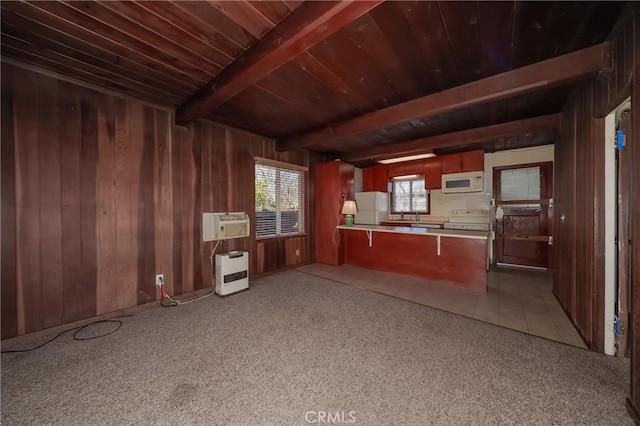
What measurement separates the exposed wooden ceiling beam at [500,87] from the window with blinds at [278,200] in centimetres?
189

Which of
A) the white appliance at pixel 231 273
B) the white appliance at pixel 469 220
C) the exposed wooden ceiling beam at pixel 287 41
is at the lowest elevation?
the white appliance at pixel 231 273

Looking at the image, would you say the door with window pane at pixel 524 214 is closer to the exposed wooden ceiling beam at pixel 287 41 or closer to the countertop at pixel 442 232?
the countertop at pixel 442 232

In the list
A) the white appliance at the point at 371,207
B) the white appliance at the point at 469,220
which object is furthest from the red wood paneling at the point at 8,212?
the white appliance at the point at 469,220

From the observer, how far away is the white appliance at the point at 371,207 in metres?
5.44

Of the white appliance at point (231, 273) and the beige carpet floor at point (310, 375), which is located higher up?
the white appliance at point (231, 273)

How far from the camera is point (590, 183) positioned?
6.56 feet

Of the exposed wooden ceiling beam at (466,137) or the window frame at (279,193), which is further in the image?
the window frame at (279,193)

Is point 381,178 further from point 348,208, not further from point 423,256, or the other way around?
point 423,256

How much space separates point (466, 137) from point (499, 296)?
99.8 inches

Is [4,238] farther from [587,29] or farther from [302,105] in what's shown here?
[587,29]

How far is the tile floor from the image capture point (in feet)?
7.60

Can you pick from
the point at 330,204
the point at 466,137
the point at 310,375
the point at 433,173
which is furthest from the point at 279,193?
the point at 433,173

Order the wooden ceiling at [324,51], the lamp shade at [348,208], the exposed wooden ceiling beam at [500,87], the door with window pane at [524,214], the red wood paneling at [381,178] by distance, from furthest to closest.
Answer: the red wood paneling at [381,178] → the lamp shade at [348,208] → the door with window pane at [524,214] → the exposed wooden ceiling beam at [500,87] → the wooden ceiling at [324,51]

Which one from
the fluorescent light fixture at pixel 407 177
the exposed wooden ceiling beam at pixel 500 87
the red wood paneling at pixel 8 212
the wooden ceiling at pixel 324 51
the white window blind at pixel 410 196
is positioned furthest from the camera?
the white window blind at pixel 410 196
